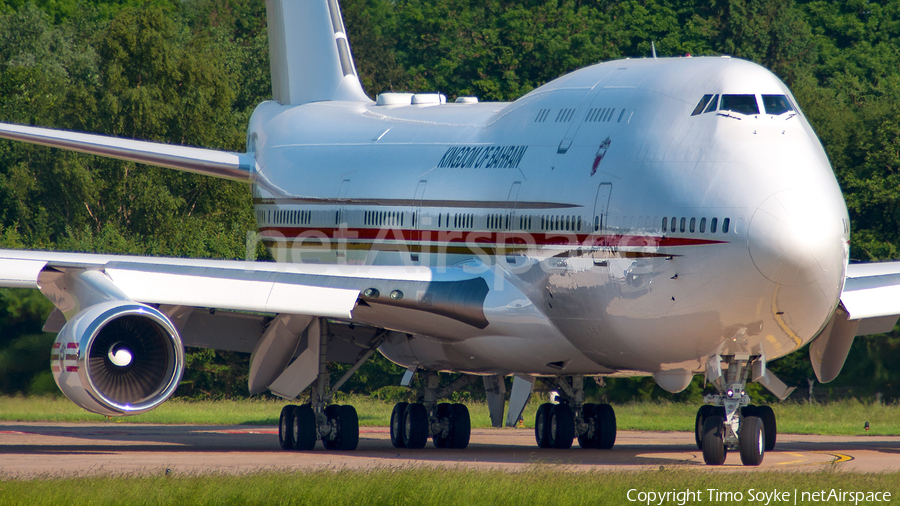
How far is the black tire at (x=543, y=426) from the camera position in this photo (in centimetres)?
2302

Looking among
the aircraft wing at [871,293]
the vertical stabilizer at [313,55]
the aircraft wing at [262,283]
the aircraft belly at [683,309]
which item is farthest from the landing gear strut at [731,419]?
the vertical stabilizer at [313,55]

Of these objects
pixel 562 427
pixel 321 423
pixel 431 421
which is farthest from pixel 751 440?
pixel 321 423

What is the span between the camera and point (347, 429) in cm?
2283

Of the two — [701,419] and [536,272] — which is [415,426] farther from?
[701,419]

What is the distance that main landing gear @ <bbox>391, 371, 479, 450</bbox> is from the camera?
22906 mm

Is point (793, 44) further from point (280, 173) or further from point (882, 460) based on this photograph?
point (882, 460)

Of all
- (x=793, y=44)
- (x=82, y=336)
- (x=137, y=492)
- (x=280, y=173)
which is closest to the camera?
(x=137, y=492)

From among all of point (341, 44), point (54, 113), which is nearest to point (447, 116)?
point (341, 44)

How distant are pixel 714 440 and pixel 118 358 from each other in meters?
7.35

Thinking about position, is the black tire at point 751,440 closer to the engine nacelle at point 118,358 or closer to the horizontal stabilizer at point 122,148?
the engine nacelle at point 118,358

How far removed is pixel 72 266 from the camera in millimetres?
18234

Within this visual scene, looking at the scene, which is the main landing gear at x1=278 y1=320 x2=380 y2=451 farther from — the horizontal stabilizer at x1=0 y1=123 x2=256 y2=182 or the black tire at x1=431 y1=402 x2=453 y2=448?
the horizontal stabilizer at x1=0 y1=123 x2=256 y2=182

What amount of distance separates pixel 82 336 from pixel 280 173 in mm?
9896
